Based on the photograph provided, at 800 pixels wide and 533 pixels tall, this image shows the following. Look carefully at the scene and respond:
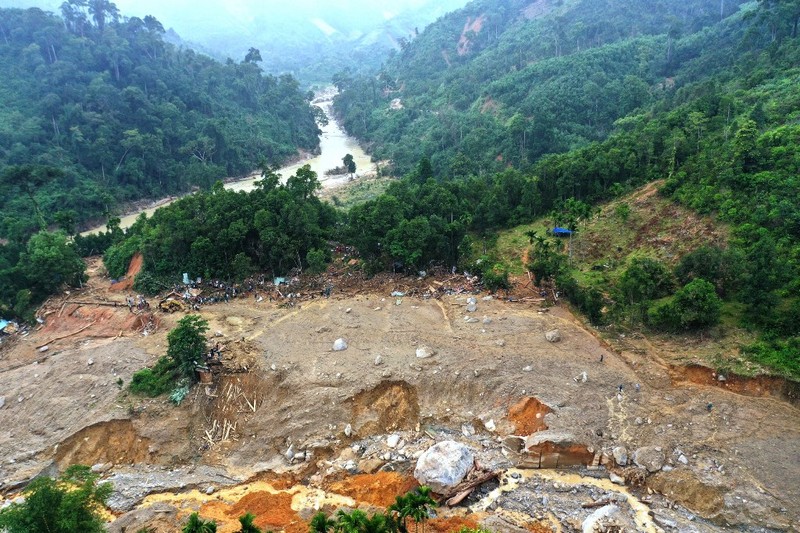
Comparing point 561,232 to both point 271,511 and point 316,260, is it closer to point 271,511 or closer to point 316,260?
point 316,260

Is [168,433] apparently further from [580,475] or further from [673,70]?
[673,70]

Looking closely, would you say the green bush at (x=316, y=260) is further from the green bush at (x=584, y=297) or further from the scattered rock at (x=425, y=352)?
the green bush at (x=584, y=297)

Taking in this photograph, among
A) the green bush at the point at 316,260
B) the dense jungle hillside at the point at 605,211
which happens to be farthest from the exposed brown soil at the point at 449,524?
the green bush at the point at 316,260

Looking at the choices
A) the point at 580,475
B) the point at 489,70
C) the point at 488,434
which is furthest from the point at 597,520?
the point at 489,70

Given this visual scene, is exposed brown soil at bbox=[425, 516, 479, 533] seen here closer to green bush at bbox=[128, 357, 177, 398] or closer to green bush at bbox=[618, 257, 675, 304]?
green bush at bbox=[128, 357, 177, 398]

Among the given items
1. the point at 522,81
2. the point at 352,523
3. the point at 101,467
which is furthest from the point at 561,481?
the point at 522,81
